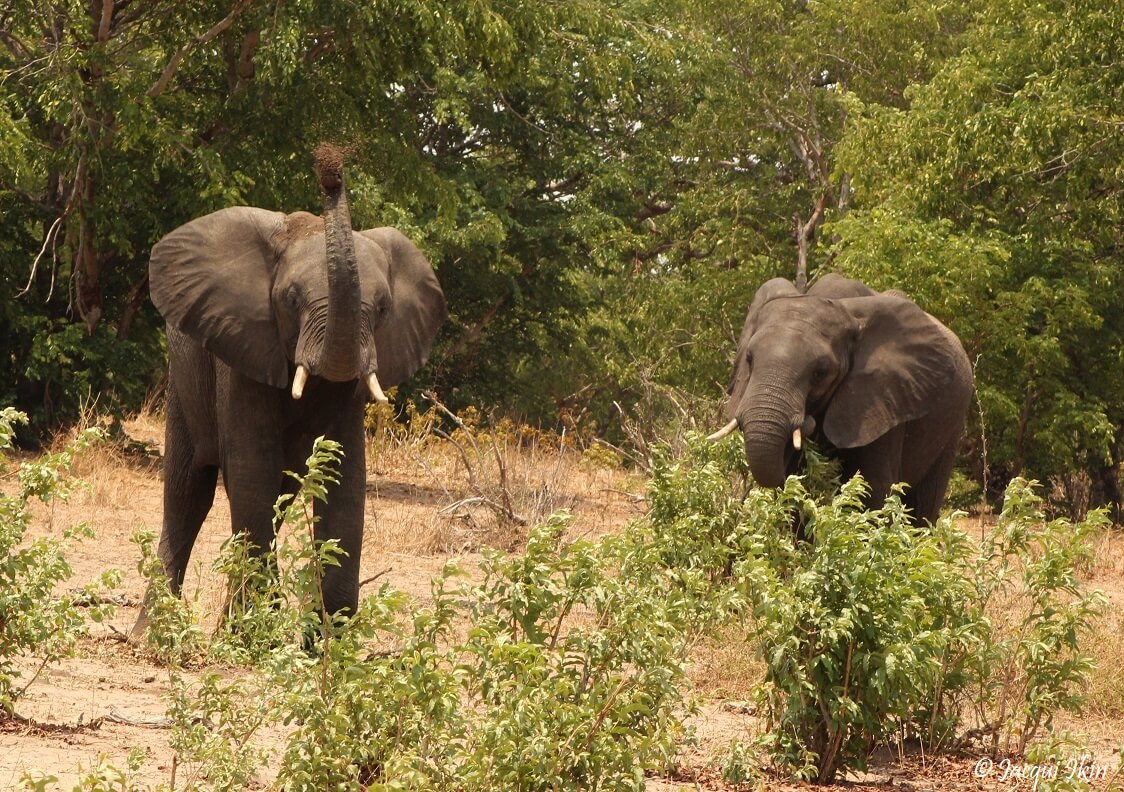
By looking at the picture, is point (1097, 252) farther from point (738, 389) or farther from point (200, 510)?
point (200, 510)

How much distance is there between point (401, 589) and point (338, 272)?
7.24 ft

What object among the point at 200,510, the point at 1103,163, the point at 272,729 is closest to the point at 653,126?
the point at 1103,163

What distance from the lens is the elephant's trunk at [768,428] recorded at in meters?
9.05

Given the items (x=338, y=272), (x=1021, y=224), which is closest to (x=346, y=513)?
(x=338, y=272)

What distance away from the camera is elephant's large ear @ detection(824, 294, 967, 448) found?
9.51 m

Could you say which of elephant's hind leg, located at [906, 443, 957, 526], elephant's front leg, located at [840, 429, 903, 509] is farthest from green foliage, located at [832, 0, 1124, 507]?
elephant's front leg, located at [840, 429, 903, 509]

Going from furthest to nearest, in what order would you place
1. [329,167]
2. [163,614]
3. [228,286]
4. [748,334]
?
[748,334], [228,286], [329,167], [163,614]

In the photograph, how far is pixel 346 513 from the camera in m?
7.54

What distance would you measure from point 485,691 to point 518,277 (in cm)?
1759

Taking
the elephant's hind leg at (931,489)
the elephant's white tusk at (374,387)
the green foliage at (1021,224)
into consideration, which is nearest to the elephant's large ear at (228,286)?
the elephant's white tusk at (374,387)

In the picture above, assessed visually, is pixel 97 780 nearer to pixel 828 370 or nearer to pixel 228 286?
pixel 228 286

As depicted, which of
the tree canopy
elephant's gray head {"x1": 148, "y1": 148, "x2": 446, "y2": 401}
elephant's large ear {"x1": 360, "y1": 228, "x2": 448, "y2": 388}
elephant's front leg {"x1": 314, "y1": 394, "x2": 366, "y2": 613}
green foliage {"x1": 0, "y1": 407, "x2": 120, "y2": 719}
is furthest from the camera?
the tree canopy

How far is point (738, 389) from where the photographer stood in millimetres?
9734

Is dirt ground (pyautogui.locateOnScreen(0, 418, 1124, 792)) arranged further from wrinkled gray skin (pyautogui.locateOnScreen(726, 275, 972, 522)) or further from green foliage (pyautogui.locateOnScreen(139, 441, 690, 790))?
wrinkled gray skin (pyautogui.locateOnScreen(726, 275, 972, 522))
